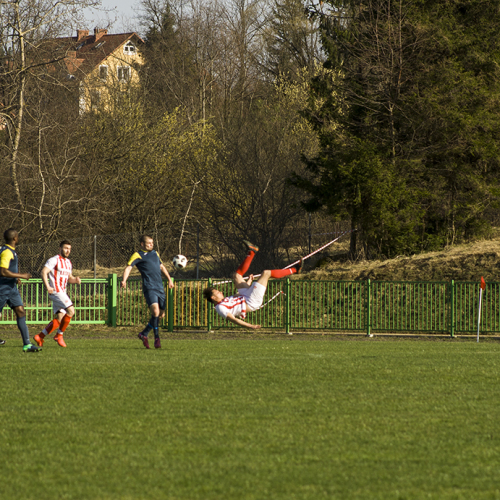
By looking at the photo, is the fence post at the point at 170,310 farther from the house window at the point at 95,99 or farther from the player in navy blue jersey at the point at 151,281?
the house window at the point at 95,99

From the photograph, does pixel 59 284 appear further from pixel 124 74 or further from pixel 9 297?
pixel 124 74

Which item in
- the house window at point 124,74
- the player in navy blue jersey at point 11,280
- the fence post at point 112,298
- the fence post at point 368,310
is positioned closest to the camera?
the player in navy blue jersey at point 11,280

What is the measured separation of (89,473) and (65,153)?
2958 cm

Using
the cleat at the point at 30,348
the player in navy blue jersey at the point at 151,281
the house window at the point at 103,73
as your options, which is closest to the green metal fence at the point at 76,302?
the player in navy blue jersey at the point at 151,281

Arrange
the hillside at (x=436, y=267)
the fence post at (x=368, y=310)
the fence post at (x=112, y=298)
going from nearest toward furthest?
the fence post at (x=368, y=310)
the fence post at (x=112, y=298)
the hillside at (x=436, y=267)

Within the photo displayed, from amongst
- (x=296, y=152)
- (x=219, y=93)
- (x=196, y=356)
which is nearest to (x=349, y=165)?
(x=296, y=152)

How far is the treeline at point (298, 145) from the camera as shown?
27859 mm

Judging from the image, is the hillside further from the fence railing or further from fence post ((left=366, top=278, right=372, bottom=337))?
fence post ((left=366, top=278, right=372, bottom=337))

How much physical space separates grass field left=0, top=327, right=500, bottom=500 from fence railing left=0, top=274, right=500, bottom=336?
33.4ft

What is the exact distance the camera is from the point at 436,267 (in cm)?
2531

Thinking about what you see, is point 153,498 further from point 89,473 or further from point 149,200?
point 149,200

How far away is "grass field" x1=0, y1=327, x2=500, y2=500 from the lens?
17.0 feet

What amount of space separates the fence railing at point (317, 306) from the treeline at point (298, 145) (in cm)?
536

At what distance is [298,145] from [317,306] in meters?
13.8
